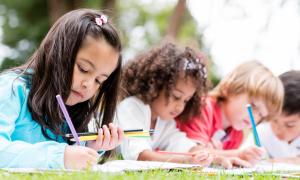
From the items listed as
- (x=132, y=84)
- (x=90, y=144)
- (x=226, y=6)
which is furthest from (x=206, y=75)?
(x=226, y=6)

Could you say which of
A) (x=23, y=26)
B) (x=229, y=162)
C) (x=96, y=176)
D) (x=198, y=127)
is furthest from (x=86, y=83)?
(x=23, y=26)

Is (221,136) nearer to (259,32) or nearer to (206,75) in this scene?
(206,75)

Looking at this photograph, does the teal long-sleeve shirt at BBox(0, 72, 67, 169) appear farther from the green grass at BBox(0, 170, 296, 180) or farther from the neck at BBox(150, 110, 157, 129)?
the neck at BBox(150, 110, 157, 129)

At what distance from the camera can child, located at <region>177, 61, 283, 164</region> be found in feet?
8.81

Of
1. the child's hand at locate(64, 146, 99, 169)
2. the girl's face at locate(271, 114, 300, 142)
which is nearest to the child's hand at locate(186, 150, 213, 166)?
the child's hand at locate(64, 146, 99, 169)

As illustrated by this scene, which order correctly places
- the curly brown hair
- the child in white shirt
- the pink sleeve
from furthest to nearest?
1. the pink sleeve
2. the curly brown hair
3. the child in white shirt

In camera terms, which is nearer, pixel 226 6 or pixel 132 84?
pixel 132 84

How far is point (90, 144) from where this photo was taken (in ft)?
5.79

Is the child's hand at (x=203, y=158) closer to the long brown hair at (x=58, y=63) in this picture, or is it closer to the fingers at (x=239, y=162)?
the fingers at (x=239, y=162)

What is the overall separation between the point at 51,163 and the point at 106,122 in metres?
0.50

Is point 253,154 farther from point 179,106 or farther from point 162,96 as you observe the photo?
point 162,96

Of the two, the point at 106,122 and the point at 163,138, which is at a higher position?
the point at 106,122

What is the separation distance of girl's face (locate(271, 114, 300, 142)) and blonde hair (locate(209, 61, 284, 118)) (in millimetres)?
68

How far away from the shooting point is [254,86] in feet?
9.04
